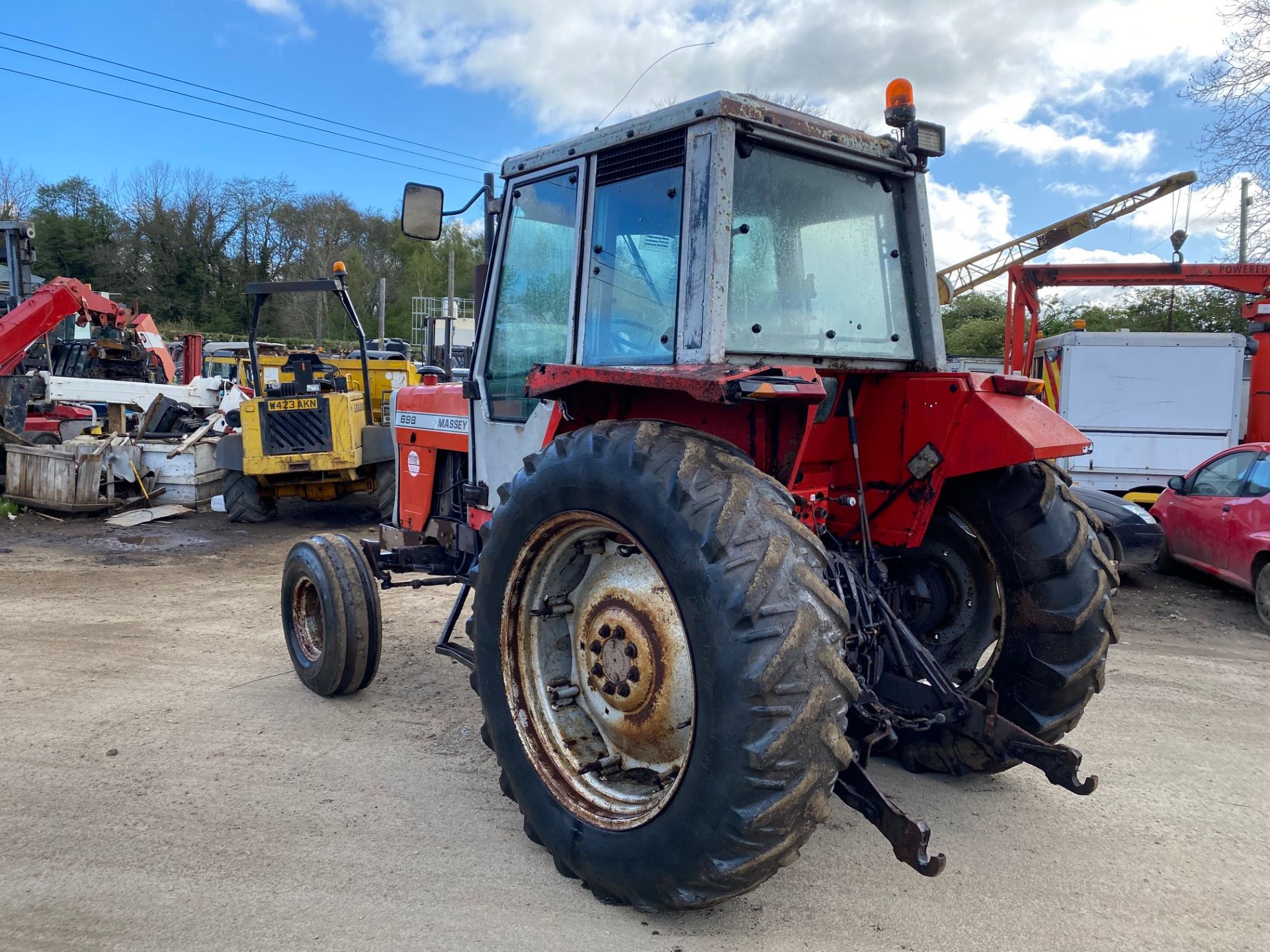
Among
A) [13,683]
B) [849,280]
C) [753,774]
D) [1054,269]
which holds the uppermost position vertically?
[1054,269]

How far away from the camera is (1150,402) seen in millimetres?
10516

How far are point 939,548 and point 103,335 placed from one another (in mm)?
15867

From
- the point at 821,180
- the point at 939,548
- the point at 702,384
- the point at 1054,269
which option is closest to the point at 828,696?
the point at 702,384

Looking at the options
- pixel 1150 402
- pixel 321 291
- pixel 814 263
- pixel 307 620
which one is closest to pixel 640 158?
pixel 814 263

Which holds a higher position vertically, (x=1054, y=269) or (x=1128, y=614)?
(x=1054, y=269)

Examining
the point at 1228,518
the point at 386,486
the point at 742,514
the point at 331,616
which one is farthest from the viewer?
the point at 386,486

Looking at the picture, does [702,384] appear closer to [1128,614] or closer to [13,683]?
[13,683]

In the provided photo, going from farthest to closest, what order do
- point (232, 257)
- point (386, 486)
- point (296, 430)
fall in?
1. point (232, 257)
2. point (386, 486)
3. point (296, 430)

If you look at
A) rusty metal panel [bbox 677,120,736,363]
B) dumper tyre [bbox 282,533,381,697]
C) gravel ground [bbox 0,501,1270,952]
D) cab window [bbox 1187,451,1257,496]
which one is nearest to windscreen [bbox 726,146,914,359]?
rusty metal panel [bbox 677,120,736,363]

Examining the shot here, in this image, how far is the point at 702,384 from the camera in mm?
2504

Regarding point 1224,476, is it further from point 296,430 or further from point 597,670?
point 296,430

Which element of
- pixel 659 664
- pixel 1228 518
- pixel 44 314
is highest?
pixel 44 314

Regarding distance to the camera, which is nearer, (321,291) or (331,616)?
(331,616)

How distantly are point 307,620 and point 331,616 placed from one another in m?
0.57
